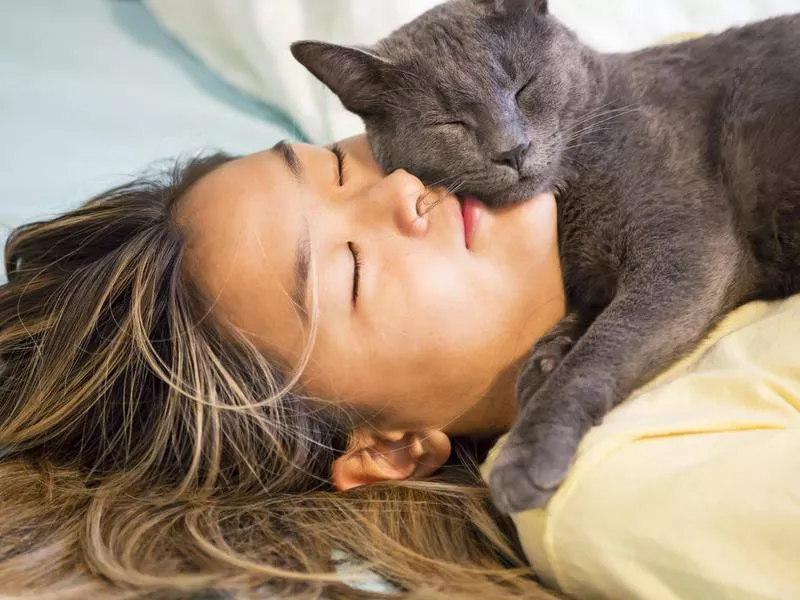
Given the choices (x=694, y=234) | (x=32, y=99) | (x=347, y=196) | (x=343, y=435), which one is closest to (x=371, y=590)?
(x=343, y=435)

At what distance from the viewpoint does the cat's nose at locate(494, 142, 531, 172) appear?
1.08m

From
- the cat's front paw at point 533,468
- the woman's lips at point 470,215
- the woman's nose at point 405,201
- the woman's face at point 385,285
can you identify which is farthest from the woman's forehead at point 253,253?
the cat's front paw at point 533,468

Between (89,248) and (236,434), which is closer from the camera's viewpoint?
(236,434)

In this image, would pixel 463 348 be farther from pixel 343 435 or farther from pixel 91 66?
pixel 91 66

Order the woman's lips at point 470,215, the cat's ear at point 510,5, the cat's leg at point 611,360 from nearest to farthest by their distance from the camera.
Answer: the cat's leg at point 611,360 < the woman's lips at point 470,215 < the cat's ear at point 510,5

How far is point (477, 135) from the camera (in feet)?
3.68

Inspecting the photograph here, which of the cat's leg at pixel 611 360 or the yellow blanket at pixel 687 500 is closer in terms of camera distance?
the yellow blanket at pixel 687 500

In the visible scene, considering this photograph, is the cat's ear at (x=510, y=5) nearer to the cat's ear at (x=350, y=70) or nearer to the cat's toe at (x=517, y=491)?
the cat's ear at (x=350, y=70)

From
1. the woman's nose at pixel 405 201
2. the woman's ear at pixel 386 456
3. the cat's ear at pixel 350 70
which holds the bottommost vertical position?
the woman's ear at pixel 386 456

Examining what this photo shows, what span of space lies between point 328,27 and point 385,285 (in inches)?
39.5

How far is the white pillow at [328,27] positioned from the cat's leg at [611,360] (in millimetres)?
898

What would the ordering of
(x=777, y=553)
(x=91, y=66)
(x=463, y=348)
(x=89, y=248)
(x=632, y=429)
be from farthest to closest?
(x=91, y=66)
(x=89, y=248)
(x=463, y=348)
(x=632, y=429)
(x=777, y=553)

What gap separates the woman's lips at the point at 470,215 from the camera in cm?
107

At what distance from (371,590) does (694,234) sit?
66 cm
